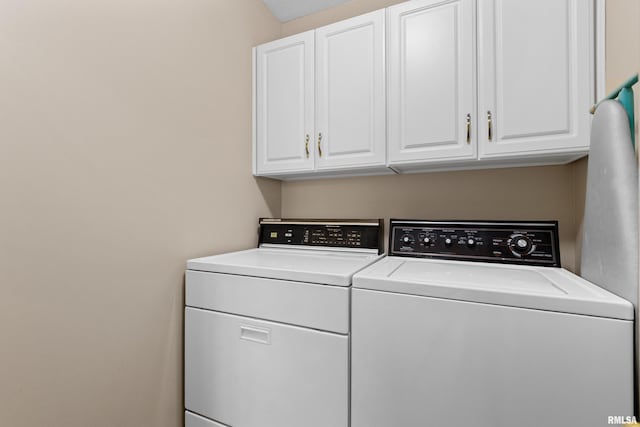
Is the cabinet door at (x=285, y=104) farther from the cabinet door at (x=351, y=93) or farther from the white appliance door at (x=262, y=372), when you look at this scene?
the white appliance door at (x=262, y=372)

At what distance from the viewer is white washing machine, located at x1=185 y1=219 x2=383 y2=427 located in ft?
3.53

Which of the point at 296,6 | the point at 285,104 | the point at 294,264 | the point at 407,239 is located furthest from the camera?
the point at 296,6

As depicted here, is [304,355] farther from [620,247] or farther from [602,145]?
[602,145]

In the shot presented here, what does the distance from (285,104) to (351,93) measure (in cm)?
42

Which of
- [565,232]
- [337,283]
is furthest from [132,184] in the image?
[565,232]

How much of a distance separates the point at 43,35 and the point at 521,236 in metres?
1.97

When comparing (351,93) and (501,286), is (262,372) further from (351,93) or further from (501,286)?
(351,93)

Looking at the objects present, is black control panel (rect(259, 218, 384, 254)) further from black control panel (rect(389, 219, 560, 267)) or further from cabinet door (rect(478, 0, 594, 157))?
cabinet door (rect(478, 0, 594, 157))

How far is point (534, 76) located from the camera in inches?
47.1

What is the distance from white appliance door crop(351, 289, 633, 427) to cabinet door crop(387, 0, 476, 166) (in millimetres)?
748

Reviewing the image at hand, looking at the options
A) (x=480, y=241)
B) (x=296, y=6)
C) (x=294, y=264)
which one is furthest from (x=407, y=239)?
(x=296, y=6)

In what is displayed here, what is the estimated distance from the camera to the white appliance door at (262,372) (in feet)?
3.53

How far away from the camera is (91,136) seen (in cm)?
106

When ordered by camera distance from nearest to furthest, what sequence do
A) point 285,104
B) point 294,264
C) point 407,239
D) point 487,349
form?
point 487,349
point 294,264
point 407,239
point 285,104
